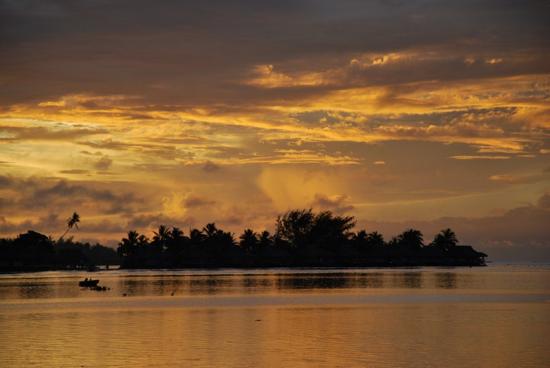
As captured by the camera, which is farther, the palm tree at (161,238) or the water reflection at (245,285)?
the palm tree at (161,238)

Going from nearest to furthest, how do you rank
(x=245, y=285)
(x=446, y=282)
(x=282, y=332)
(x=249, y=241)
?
(x=282, y=332) → (x=245, y=285) → (x=446, y=282) → (x=249, y=241)

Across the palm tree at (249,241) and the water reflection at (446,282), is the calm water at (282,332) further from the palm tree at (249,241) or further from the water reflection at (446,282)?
the palm tree at (249,241)

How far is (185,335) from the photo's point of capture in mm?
39656

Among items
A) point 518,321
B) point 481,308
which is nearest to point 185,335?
point 518,321

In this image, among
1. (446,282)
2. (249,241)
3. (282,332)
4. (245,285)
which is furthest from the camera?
(249,241)

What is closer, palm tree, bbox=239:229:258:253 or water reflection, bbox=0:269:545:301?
water reflection, bbox=0:269:545:301

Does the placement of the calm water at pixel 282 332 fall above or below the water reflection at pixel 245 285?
below

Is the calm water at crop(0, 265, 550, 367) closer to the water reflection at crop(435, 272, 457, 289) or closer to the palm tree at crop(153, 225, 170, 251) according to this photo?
the water reflection at crop(435, 272, 457, 289)

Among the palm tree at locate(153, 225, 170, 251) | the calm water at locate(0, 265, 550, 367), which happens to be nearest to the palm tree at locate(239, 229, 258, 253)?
the palm tree at locate(153, 225, 170, 251)

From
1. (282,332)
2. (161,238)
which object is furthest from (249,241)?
(282,332)

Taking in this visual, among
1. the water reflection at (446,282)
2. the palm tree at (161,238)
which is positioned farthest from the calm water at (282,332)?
the palm tree at (161,238)

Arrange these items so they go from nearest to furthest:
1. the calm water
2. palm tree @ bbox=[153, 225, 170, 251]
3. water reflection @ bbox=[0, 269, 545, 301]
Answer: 1. the calm water
2. water reflection @ bbox=[0, 269, 545, 301]
3. palm tree @ bbox=[153, 225, 170, 251]

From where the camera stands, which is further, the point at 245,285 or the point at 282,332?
the point at 245,285

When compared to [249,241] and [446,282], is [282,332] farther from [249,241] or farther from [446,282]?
[249,241]
